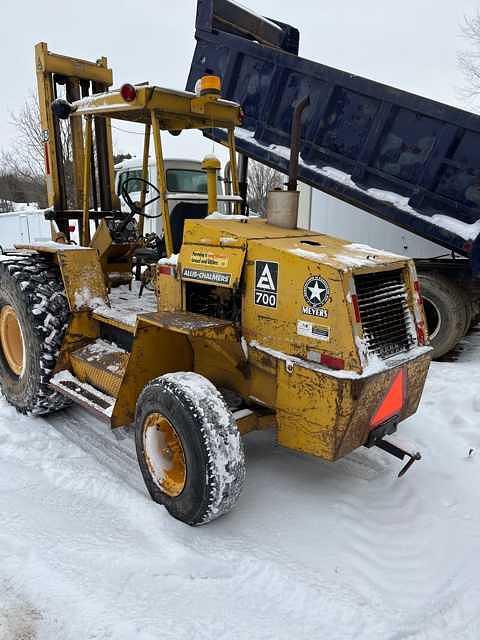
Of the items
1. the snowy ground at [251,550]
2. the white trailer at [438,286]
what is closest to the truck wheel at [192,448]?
the snowy ground at [251,550]

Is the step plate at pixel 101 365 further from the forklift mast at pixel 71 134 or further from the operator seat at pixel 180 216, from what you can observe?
the forklift mast at pixel 71 134

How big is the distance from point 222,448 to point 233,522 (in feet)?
1.94

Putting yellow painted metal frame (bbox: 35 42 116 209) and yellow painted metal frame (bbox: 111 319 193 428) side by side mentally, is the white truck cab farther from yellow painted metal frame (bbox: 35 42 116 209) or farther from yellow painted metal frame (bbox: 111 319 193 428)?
yellow painted metal frame (bbox: 111 319 193 428)

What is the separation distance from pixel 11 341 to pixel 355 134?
4.12 metres

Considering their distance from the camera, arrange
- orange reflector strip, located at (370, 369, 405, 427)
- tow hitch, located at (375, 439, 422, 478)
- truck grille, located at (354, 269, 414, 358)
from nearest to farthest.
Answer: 1. truck grille, located at (354, 269, 414, 358)
2. orange reflector strip, located at (370, 369, 405, 427)
3. tow hitch, located at (375, 439, 422, 478)

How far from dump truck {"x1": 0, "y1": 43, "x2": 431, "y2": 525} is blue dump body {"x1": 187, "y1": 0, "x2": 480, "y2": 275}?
1843 mm

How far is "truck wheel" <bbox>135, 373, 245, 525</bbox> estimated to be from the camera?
9.29 feet

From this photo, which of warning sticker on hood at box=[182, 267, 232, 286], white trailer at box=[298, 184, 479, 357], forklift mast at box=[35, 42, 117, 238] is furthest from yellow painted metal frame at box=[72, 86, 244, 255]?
white trailer at box=[298, 184, 479, 357]

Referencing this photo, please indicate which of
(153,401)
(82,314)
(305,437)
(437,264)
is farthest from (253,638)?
(437,264)

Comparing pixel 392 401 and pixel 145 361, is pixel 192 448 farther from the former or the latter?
pixel 392 401

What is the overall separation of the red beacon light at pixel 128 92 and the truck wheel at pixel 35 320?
1698 millimetres

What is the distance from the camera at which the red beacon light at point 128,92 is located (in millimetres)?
3467

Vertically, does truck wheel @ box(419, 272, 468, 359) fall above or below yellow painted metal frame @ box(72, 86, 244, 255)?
below

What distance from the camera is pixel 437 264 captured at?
611 centimetres
